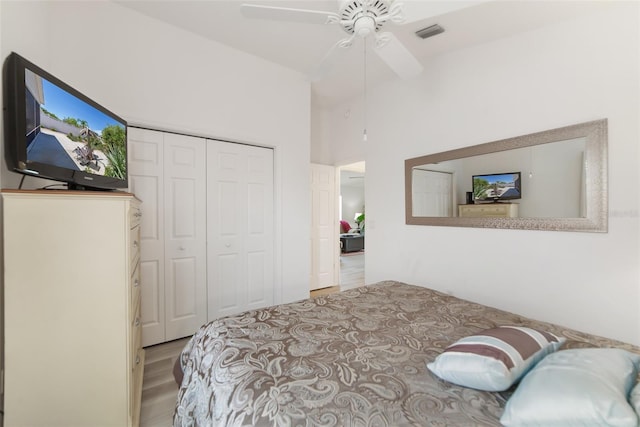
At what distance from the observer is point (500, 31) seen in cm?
229

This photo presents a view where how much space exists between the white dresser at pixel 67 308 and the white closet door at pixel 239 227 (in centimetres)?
137

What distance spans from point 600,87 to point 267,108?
9.35 feet

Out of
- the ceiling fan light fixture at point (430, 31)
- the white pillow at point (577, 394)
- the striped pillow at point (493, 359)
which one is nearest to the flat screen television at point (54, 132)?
the striped pillow at point (493, 359)

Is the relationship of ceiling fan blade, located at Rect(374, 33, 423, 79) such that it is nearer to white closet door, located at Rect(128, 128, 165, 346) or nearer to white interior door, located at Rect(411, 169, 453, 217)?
white interior door, located at Rect(411, 169, 453, 217)

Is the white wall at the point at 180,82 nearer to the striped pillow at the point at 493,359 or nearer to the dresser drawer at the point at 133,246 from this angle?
the dresser drawer at the point at 133,246

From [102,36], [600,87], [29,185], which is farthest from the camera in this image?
[102,36]

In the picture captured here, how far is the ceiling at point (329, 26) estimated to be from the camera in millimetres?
2006

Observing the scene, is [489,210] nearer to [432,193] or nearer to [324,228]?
[432,193]

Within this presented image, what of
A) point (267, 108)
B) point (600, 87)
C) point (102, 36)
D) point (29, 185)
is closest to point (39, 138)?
point (29, 185)

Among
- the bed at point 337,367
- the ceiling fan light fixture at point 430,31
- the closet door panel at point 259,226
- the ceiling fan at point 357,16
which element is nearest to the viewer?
the bed at point 337,367

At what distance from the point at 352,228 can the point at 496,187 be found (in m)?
7.38

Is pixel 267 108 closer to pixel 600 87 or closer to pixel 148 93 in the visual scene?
pixel 148 93

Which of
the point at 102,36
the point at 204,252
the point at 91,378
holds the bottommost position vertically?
the point at 91,378

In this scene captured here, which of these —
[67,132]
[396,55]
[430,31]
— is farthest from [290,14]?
[430,31]
